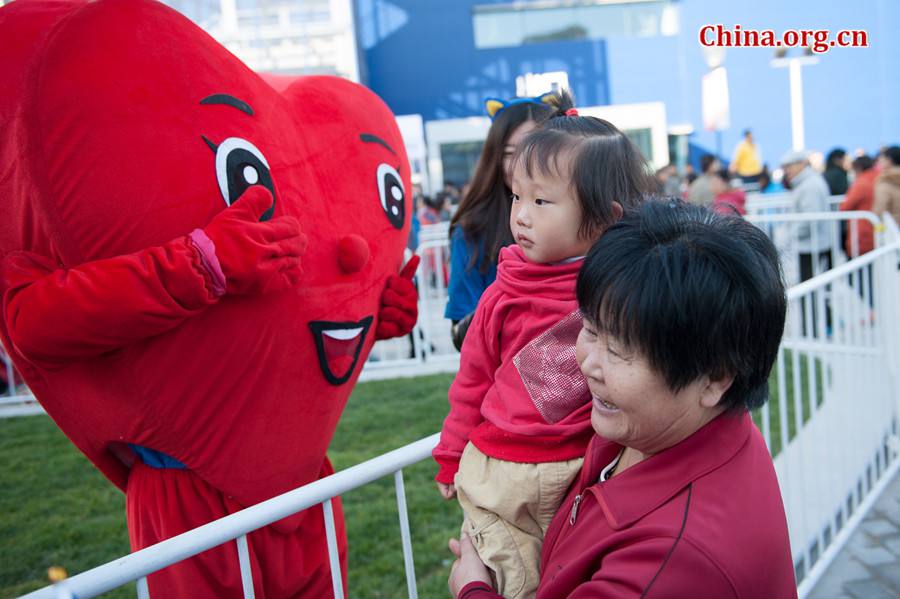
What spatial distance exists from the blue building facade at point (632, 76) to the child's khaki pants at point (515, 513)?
19.3 metres

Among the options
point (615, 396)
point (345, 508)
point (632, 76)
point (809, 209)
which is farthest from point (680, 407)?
point (632, 76)

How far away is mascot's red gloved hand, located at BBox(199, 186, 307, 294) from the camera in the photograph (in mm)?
1789

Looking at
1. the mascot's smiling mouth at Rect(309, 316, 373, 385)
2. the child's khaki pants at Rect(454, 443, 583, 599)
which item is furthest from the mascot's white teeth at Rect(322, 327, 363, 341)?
the child's khaki pants at Rect(454, 443, 583, 599)

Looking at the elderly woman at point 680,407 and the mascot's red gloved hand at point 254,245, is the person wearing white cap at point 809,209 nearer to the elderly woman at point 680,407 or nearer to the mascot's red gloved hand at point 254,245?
the mascot's red gloved hand at point 254,245

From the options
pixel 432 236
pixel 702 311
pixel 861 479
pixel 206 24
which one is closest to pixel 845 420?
pixel 861 479

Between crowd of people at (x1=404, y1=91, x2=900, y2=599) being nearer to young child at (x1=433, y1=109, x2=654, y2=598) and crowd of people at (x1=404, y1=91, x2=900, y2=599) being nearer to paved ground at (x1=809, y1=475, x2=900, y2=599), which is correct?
young child at (x1=433, y1=109, x2=654, y2=598)

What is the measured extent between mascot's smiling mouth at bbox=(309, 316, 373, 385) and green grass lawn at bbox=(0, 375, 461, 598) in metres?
1.45

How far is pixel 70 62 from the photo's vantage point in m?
1.76

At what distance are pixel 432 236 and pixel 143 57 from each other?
7.76 meters

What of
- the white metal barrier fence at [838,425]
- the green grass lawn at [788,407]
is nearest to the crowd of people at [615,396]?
the white metal barrier fence at [838,425]

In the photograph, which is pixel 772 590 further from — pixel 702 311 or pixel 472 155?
pixel 472 155

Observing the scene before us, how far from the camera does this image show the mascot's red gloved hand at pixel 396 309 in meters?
2.42

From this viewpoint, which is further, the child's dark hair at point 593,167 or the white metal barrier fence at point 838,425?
the white metal barrier fence at point 838,425

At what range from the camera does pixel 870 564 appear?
3.30 metres
